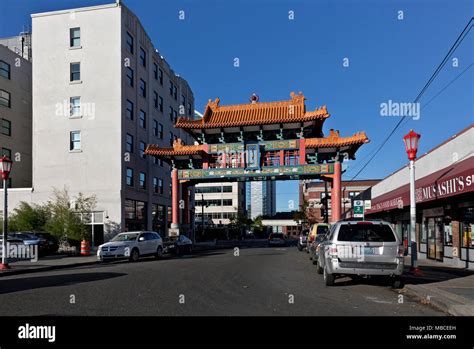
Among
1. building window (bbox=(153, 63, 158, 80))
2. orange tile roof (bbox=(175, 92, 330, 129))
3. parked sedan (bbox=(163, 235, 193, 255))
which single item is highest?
building window (bbox=(153, 63, 158, 80))

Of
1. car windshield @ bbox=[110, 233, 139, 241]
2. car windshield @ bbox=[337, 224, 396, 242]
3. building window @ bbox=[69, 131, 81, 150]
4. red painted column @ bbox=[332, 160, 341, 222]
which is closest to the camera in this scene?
car windshield @ bbox=[337, 224, 396, 242]

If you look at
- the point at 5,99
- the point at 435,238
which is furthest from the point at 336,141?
the point at 5,99

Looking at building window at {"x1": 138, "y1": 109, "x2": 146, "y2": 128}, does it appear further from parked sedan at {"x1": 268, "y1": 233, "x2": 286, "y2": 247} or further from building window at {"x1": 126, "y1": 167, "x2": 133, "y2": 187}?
parked sedan at {"x1": 268, "y1": 233, "x2": 286, "y2": 247}

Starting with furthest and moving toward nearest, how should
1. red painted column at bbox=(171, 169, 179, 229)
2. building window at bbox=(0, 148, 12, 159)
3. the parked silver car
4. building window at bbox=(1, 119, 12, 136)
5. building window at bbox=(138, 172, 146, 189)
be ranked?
building window at bbox=(138, 172, 146, 189) < building window at bbox=(1, 119, 12, 136) < building window at bbox=(0, 148, 12, 159) < red painted column at bbox=(171, 169, 179, 229) < the parked silver car

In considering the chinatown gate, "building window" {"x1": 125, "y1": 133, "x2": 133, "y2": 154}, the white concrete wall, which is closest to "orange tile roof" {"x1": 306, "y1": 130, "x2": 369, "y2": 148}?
the chinatown gate

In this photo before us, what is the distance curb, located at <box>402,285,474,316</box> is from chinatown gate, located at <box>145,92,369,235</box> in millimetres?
22148

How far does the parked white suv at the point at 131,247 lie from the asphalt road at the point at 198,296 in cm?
654

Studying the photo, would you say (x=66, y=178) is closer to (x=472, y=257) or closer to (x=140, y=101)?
(x=140, y=101)

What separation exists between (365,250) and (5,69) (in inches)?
1480

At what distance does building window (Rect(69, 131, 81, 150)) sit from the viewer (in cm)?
3500

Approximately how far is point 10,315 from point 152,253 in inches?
607

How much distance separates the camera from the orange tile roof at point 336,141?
31891 mm

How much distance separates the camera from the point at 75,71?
35562 millimetres

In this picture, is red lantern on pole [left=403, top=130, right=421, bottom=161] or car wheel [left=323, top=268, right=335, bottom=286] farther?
red lantern on pole [left=403, top=130, right=421, bottom=161]
